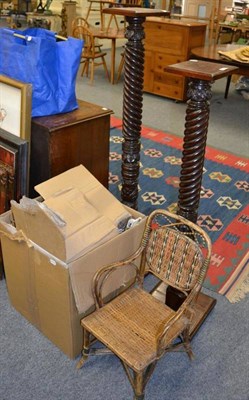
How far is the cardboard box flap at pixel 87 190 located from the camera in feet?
6.27

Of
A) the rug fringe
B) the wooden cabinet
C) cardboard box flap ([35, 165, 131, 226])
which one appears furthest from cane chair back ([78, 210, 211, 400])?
the wooden cabinet

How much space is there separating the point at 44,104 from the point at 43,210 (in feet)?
2.37

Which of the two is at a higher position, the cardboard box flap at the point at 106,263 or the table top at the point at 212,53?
the table top at the point at 212,53

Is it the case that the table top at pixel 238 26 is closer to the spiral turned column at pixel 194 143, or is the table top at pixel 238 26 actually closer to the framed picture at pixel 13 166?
the spiral turned column at pixel 194 143

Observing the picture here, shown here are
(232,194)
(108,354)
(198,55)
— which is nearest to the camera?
(108,354)

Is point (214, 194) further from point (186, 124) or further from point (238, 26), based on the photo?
point (238, 26)

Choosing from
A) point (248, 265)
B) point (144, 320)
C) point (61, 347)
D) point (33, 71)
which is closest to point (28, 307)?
Answer: point (61, 347)

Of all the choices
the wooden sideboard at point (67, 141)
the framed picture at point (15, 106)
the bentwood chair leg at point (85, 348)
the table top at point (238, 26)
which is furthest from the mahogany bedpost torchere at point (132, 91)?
the table top at point (238, 26)

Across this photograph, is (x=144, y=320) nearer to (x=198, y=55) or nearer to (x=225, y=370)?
(x=225, y=370)

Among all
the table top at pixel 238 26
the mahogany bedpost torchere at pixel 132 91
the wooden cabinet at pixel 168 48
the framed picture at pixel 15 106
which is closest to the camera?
the framed picture at pixel 15 106

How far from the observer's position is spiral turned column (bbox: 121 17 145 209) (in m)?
2.26

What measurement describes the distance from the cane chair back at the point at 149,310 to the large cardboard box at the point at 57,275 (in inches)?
2.3

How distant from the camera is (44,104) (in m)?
2.13

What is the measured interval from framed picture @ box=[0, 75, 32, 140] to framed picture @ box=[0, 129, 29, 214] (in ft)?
0.14
